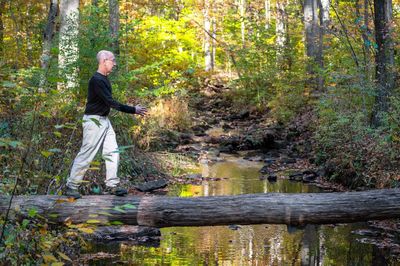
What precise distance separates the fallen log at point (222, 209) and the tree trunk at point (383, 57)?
261 inches

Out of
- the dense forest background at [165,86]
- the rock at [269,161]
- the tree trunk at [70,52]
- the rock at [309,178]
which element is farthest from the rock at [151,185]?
the rock at [269,161]

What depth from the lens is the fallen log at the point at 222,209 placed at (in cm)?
628

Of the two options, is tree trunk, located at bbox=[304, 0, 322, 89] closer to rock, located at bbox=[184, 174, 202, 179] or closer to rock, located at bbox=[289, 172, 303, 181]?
rock, located at bbox=[289, 172, 303, 181]

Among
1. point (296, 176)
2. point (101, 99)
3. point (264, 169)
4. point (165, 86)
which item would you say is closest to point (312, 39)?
point (264, 169)

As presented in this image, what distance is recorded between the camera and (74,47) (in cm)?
1120

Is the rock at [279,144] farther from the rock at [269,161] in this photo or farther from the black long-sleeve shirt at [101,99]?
the black long-sleeve shirt at [101,99]

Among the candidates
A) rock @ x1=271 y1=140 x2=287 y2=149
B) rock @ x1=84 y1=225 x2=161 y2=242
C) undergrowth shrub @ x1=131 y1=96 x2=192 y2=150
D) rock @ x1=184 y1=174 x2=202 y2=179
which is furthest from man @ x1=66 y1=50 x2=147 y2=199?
rock @ x1=271 y1=140 x2=287 y2=149

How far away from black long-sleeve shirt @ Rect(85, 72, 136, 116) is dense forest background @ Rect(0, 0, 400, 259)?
55 cm

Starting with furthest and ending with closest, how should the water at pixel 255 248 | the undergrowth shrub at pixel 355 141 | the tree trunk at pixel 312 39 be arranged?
the tree trunk at pixel 312 39 < the undergrowth shrub at pixel 355 141 < the water at pixel 255 248

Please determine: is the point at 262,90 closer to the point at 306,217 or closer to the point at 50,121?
the point at 50,121

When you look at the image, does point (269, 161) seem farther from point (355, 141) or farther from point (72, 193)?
point (72, 193)

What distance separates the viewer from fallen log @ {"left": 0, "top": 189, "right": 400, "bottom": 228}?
6277 millimetres

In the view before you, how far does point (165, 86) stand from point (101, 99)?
26.4ft

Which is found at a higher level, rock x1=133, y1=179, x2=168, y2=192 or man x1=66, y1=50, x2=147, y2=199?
man x1=66, y1=50, x2=147, y2=199
